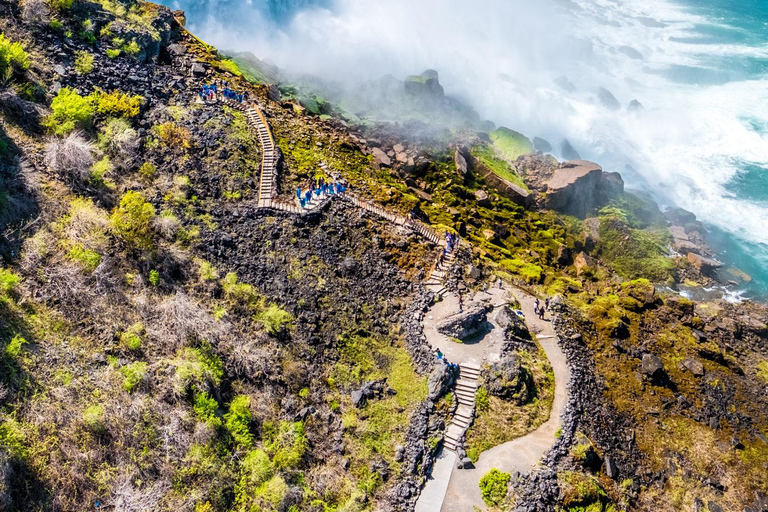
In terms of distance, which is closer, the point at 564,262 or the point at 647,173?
the point at 564,262

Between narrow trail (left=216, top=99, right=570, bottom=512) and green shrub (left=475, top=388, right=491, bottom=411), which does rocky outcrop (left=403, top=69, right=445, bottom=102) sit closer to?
narrow trail (left=216, top=99, right=570, bottom=512)

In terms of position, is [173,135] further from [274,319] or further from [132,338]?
[132,338]

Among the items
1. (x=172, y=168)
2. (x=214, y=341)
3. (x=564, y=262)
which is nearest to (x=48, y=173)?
(x=172, y=168)

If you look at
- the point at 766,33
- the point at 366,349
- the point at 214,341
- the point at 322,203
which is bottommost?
the point at 366,349

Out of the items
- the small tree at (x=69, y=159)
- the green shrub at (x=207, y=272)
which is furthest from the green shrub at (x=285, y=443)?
Result: the small tree at (x=69, y=159)

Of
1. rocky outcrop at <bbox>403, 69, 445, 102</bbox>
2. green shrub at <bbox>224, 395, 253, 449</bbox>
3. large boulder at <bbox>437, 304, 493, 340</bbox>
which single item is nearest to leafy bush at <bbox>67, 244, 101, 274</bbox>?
green shrub at <bbox>224, 395, 253, 449</bbox>

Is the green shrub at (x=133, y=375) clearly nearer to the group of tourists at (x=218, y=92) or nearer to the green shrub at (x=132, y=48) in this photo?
the group of tourists at (x=218, y=92)

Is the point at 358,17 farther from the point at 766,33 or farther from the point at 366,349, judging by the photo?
the point at 766,33

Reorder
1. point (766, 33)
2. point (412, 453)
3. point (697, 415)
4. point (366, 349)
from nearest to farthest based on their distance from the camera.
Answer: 1. point (412, 453)
2. point (366, 349)
3. point (697, 415)
4. point (766, 33)
